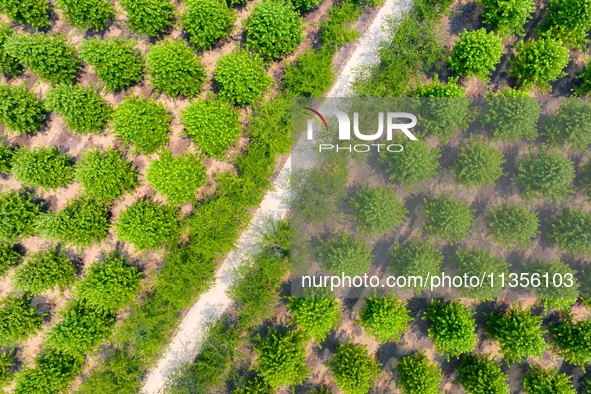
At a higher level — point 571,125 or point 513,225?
point 571,125

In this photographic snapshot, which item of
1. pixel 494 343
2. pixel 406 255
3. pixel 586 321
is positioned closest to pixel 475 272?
pixel 406 255

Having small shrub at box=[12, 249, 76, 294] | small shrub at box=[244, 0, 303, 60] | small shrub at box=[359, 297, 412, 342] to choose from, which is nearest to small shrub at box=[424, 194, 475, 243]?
small shrub at box=[359, 297, 412, 342]

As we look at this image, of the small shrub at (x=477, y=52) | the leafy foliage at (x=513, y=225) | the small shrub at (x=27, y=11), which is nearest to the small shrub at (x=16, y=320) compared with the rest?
the small shrub at (x=27, y=11)

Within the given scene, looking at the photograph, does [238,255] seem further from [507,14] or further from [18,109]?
[507,14]

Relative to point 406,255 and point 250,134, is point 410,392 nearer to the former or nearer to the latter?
point 406,255

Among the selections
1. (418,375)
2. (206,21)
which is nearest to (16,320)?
(206,21)

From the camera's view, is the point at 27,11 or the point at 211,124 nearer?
the point at 211,124
